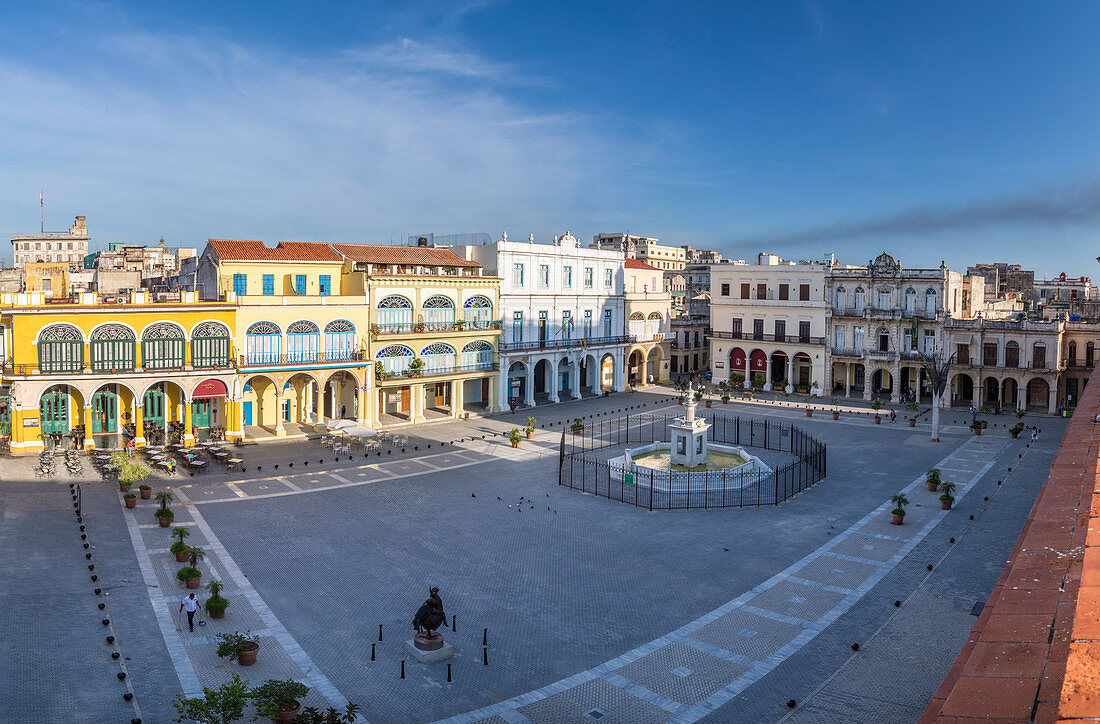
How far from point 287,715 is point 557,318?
49.4m

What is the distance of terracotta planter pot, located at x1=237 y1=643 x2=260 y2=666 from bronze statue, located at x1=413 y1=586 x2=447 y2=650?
12.5 feet

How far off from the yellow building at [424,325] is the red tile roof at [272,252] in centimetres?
117

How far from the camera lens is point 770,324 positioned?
7069 centimetres

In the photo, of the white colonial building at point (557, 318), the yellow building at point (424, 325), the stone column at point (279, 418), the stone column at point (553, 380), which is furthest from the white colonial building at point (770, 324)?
the stone column at point (279, 418)

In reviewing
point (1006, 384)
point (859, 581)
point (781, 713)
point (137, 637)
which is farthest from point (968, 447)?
point (137, 637)

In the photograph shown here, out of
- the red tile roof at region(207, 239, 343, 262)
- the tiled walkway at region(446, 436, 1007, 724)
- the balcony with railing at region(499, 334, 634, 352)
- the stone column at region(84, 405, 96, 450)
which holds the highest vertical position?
the red tile roof at region(207, 239, 343, 262)

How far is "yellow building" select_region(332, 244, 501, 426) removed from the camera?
168 feet

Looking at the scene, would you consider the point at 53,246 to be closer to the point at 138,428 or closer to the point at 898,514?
the point at 138,428

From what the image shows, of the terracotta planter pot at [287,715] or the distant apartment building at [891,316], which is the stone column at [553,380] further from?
the terracotta planter pot at [287,715]

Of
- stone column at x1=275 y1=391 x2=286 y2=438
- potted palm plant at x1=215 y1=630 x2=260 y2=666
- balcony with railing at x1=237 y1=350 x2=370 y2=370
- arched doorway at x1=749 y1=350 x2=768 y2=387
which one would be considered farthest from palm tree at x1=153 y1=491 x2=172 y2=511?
arched doorway at x1=749 y1=350 x2=768 y2=387

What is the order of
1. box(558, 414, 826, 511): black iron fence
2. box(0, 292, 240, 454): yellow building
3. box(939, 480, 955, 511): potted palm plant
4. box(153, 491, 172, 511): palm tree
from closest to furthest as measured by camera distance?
1. box(153, 491, 172, 511): palm tree
2. box(939, 480, 955, 511): potted palm plant
3. box(558, 414, 826, 511): black iron fence
4. box(0, 292, 240, 454): yellow building

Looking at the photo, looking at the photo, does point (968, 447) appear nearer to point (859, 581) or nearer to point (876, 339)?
point (876, 339)

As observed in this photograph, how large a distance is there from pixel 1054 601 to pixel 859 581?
1693 cm

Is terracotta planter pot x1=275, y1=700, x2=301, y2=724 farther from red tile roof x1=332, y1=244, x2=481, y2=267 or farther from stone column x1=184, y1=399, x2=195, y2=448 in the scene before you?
red tile roof x1=332, y1=244, x2=481, y2=267
